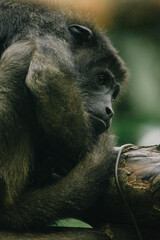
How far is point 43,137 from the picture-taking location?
2555 millimetres

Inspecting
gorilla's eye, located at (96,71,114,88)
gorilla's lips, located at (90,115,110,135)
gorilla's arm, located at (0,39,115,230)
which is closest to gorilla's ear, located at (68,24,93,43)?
gorilla's eye, located at (96,71,114,88)

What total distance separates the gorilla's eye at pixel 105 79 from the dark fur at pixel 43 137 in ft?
0.95

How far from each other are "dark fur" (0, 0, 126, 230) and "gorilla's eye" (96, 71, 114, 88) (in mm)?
291

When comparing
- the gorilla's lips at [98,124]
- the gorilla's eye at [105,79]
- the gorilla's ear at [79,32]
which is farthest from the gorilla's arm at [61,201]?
the gorilla's ear at [79,32]

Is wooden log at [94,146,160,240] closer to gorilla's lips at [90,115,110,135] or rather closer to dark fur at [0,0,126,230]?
dark fur at [0,0,126,230]

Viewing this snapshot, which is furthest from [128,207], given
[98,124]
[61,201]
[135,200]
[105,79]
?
[105,79]

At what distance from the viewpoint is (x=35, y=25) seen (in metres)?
2.77

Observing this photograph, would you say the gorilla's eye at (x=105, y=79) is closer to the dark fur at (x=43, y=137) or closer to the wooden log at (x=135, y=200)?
the dark fur at (x=43, y=137)

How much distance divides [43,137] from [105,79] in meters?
0.87

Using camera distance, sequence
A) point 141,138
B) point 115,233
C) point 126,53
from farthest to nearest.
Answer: point 126,53 → point 141,138 → point 115,233

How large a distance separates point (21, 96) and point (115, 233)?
3.56 feet

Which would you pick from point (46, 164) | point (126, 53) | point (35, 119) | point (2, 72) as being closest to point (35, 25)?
point (2, 72)

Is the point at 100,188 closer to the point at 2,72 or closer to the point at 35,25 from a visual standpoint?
the point at 2,72

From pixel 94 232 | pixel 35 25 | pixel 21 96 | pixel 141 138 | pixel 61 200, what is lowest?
pixel 94 232
